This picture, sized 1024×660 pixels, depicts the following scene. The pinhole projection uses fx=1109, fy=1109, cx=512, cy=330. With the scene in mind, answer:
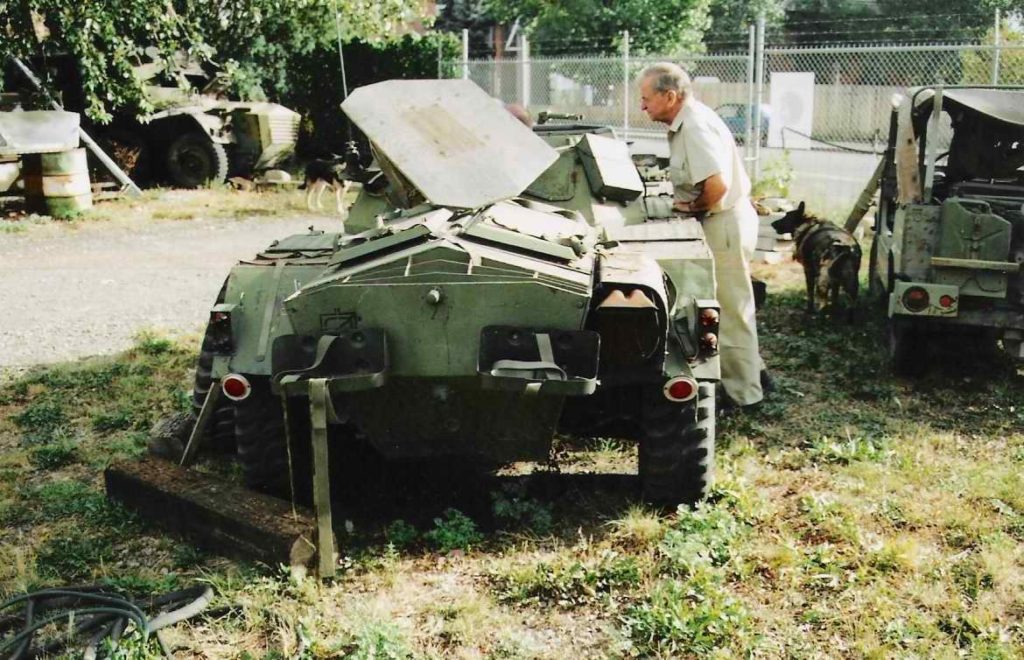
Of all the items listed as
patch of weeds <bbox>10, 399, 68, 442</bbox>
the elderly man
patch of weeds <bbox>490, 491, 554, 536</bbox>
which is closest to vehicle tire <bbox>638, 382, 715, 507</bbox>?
patch of weeds <bbox>490, 491, 554, 536</bbox>

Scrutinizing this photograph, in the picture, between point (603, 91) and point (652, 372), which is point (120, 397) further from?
point (603, 91)

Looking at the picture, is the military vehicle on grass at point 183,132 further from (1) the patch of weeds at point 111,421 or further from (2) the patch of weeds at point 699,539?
(2) the patch of weeds at point 699,539

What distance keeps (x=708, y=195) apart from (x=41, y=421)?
3.88 metres

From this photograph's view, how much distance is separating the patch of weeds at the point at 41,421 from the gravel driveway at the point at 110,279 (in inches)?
43.9

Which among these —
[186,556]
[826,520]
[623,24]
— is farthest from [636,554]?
[623,24]

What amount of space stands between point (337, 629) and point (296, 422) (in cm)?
112

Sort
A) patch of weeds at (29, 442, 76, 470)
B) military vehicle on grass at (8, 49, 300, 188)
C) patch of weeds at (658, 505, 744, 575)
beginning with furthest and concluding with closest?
military vehicle on grass at (8, 49, 300, 188)
patch of weeds at (29, 442, 76, 470)
patch of weeds at (658, 505, 744, 575)

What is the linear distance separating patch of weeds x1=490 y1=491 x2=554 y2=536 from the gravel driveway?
4104 millimetres

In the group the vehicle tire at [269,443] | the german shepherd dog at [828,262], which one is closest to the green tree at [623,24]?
the german shepherd dog at [828,262]

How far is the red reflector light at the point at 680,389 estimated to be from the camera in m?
4.43

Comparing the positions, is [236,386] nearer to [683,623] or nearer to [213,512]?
[213,512]

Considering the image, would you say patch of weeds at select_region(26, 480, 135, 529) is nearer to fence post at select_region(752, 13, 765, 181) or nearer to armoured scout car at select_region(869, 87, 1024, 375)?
armoured scout car at select_region(869, 87, 1024, 375)

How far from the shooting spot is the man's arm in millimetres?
5637

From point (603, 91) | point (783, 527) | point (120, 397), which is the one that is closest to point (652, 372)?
point (783, 527)
